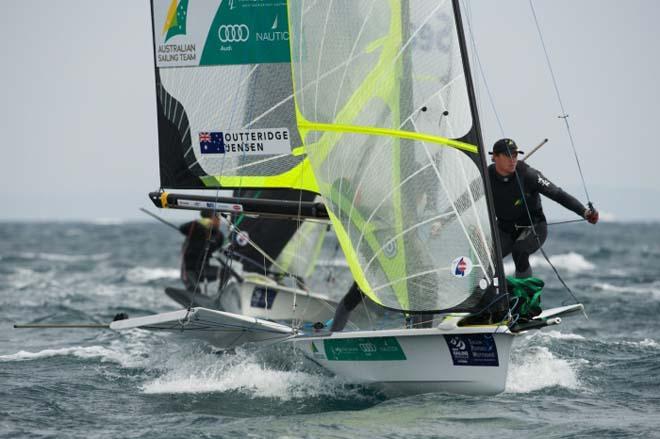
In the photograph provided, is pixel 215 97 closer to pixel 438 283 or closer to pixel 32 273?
pixel 438 283

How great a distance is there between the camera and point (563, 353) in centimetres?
1017

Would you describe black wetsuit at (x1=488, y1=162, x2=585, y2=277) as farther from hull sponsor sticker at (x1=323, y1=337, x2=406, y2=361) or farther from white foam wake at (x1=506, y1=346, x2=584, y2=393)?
hull sponsor sticker at (x1=323, y1=337, x2=406, y2=361)

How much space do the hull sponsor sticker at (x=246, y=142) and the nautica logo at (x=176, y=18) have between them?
1.14 metres

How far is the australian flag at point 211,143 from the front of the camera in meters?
10.3

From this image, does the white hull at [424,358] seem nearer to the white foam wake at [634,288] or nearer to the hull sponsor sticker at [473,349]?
the hull sponsor sticker at [473,349]

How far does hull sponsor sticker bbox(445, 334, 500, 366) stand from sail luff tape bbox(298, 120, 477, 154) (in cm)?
142

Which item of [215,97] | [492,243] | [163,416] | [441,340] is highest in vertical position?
[215,97]

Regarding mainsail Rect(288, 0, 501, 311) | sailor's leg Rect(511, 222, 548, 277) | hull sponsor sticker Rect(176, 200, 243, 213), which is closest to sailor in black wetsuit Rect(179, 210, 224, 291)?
hull sponsor sticker Rect(176, 200, 243, 213)

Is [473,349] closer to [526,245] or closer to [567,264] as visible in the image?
[526,245]

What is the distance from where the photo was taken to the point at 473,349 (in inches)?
295

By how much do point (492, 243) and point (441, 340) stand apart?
2.76ft

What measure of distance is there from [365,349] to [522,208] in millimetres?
1791

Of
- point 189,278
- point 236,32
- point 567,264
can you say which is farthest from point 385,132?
point 567,264

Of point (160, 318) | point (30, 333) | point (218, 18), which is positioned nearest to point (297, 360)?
point (160, 318)
